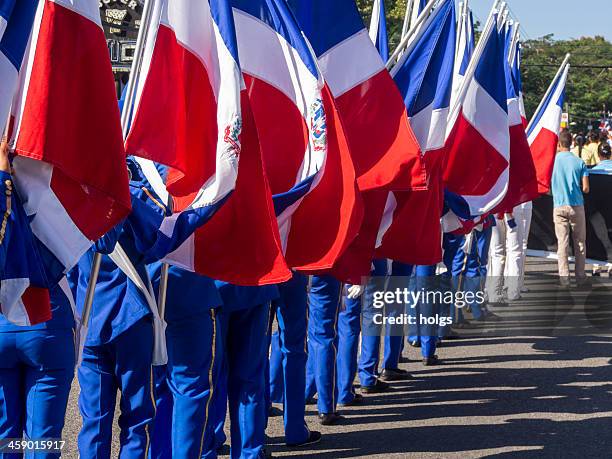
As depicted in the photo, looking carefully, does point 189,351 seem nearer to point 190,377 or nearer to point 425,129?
point 190,377

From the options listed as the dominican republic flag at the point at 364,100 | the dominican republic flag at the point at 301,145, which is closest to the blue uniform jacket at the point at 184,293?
the dominican republic flag at the point at 301,145

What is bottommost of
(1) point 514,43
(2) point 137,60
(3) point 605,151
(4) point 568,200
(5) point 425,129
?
(2) point 137,60

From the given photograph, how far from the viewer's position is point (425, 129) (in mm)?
7359

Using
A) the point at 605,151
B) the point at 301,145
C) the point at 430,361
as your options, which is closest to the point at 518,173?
the point at 430,361

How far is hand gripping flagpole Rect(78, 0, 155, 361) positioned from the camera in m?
4.38

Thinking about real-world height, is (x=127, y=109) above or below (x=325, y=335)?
above

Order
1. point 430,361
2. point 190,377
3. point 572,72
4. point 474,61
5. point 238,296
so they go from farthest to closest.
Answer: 1. point 572,72
2. point 430,361
3. point 474,61
4. point 238,296
5. point 190,377

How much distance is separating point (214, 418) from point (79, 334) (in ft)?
5.06

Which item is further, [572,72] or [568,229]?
[572,72]

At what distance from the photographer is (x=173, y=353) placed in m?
5.11

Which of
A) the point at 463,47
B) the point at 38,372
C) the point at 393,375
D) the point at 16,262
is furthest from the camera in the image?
the point at 463,47

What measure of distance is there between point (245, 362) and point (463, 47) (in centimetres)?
481

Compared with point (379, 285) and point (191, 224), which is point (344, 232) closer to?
point (191, 224)

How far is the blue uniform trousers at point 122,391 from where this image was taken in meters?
4.91
